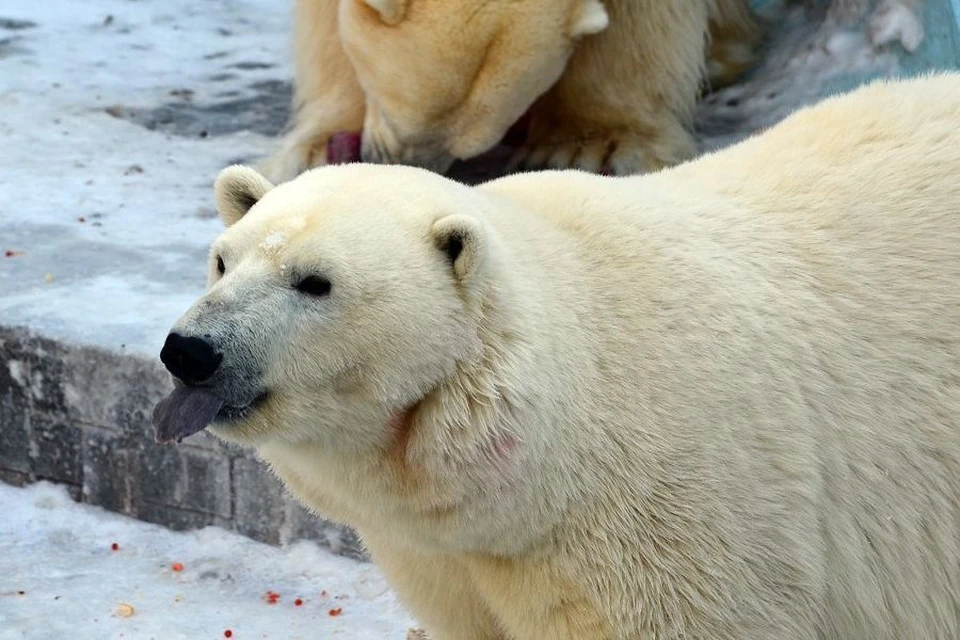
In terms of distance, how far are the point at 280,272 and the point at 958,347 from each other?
101 centimetres

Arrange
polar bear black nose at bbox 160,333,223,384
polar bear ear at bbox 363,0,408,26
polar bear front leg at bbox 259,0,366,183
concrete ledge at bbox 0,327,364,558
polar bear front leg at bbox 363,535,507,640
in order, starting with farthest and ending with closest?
1. polar bear front leg at bbox 259,0,366,183
2. polar bear ear at bbox 363,0,408,26
3. concrete ledge at bbox 0,327,364,558
4. polar bear front leg at bbox 363,535,507,640
5. polar bear black nose at bbox 160,333,223,384

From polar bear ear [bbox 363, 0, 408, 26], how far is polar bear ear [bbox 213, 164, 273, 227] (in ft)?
5.99

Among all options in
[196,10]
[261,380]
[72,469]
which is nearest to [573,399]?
[261,380]

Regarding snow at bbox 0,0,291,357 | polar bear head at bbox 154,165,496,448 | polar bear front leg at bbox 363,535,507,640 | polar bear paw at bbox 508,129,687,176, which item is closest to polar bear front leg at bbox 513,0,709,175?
polar bear paw at bbox 508,129,687,176

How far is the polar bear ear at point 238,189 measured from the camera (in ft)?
6.94

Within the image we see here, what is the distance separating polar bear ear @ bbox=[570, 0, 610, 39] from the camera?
3928 mm

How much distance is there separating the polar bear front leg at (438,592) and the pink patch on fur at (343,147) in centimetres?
239

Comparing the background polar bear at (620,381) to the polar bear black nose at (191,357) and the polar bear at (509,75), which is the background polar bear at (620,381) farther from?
the polar bear at (509,75)

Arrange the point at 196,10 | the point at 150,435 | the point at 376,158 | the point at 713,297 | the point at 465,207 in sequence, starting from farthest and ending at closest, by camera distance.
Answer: the point at 196,10 < the point at 376,158 < the point at 150,435 < the point at 713,297 < the point at 465,207

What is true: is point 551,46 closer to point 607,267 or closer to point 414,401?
point 607,267

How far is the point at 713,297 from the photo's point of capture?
2141 millimetres

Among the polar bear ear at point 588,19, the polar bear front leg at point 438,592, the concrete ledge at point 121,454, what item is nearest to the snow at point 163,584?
the concrete ledge at point 121,454

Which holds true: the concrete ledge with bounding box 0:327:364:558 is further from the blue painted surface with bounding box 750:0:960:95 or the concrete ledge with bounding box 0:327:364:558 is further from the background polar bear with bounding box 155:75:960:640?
the blue painted surface with bounding box 750:0:960:95

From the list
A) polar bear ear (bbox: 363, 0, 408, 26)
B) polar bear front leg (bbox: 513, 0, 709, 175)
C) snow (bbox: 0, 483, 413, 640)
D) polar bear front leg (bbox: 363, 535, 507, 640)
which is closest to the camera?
polar bear front leg (bbox: 363, 535, 507, 640)
